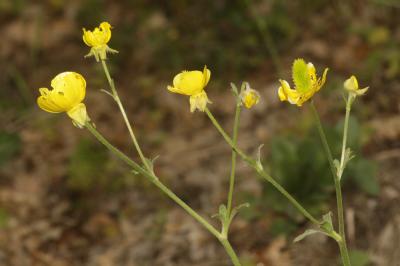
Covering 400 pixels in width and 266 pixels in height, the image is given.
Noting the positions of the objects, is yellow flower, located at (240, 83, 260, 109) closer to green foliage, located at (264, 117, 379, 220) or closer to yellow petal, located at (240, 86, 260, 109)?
yellow petal, located at (240, 86, 260, 109)

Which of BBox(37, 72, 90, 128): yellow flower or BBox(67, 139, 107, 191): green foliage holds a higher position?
BBox(67, 139, 107, 191): green foliage

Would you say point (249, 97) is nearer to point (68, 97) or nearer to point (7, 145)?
point (68, 97)

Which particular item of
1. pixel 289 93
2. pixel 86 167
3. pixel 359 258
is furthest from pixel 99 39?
pixel 86 167

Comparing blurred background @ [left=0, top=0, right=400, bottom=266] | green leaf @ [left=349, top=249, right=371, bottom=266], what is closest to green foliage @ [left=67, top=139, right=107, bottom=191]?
blurred background @ [left=0, top=0, right=400, bottom=266]

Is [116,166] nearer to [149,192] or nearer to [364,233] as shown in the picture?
[149,192]

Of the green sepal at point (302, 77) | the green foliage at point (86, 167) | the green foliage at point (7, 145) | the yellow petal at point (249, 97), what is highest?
the green foliage at point (7, 145)

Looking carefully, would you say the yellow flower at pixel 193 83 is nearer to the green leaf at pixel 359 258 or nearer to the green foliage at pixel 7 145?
the green leaf at pixel 359 258

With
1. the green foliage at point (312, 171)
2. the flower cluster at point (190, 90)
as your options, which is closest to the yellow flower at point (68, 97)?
the flower cluster at point (190, 90)
